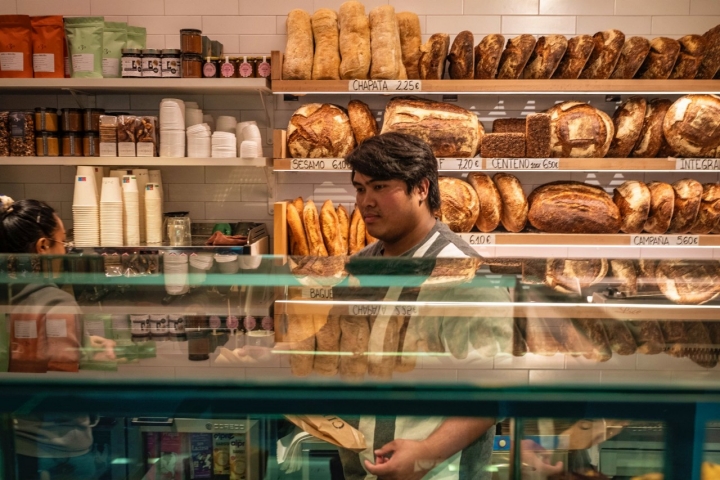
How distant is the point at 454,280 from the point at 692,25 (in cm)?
316

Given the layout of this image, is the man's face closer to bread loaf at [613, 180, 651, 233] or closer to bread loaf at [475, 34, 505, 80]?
bread loaf at [475, 34, 505, 80]

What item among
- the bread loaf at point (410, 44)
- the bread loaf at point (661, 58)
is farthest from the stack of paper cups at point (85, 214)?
the bread loaf at point (661, 58)

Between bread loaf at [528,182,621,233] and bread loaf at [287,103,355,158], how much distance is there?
3.20 ft

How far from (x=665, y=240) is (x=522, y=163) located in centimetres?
77

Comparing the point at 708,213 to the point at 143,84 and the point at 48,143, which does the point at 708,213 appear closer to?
the point at 143,84

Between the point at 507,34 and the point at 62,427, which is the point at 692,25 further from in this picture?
the point at 62,427

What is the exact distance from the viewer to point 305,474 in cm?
71

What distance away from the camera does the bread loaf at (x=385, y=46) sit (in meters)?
2.87

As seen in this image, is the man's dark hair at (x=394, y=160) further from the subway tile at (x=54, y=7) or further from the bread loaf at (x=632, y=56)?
the subway tile at (x=54, y=7)

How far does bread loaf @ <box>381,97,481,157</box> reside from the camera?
291 centimetres

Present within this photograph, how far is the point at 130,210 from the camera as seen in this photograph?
3.01m

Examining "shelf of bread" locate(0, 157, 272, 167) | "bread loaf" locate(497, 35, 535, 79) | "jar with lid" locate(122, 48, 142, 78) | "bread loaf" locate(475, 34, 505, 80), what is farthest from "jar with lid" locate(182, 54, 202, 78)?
"bread loaf" locate(497, 35, 535, 79)

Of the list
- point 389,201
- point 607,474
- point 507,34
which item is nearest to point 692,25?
point 507,34

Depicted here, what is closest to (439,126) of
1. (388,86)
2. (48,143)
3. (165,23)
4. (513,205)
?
(388,86)
